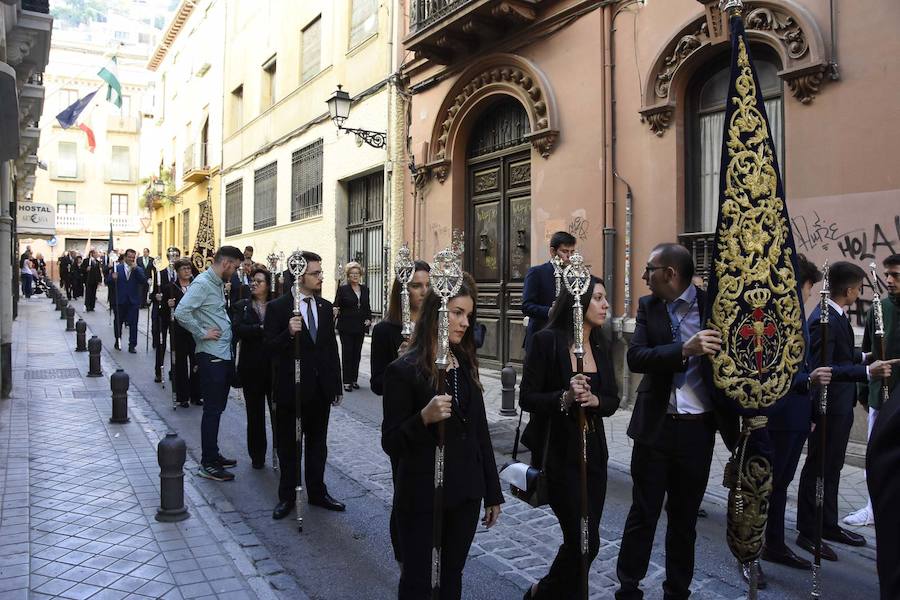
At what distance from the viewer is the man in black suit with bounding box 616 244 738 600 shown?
363 centimetres

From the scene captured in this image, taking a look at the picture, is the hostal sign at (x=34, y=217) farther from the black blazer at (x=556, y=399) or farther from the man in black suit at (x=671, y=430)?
the man in black suit at (x=671, y=430)

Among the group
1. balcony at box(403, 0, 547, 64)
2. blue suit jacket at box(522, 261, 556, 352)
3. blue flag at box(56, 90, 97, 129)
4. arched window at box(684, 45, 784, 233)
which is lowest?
blue suit jacket at box(522, 261, 556, 352)

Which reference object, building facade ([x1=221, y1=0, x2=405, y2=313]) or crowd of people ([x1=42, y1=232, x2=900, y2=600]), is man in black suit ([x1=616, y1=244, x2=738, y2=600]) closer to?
crowd of people ([x1=42, y1=232, x2=900, y2=600])

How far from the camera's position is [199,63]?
3155 centimetres

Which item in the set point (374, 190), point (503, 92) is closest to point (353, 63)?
point (374, 190)

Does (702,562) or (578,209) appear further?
(578,209)

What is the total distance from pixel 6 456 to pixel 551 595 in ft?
19.3

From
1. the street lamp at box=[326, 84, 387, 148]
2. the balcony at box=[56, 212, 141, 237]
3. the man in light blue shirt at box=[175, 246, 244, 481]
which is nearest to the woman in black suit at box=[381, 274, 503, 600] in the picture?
the man in light blue shirt at box=[175, 246, 244, 481]

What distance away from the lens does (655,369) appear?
3.64m

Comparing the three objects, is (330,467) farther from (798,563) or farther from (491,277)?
(491,277)

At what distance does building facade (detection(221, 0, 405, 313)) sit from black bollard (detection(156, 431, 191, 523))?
11060 mm

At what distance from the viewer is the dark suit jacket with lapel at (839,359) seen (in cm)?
464

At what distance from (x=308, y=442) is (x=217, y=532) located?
0.98 meters

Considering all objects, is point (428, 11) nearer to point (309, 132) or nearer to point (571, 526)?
point (309, 132)
